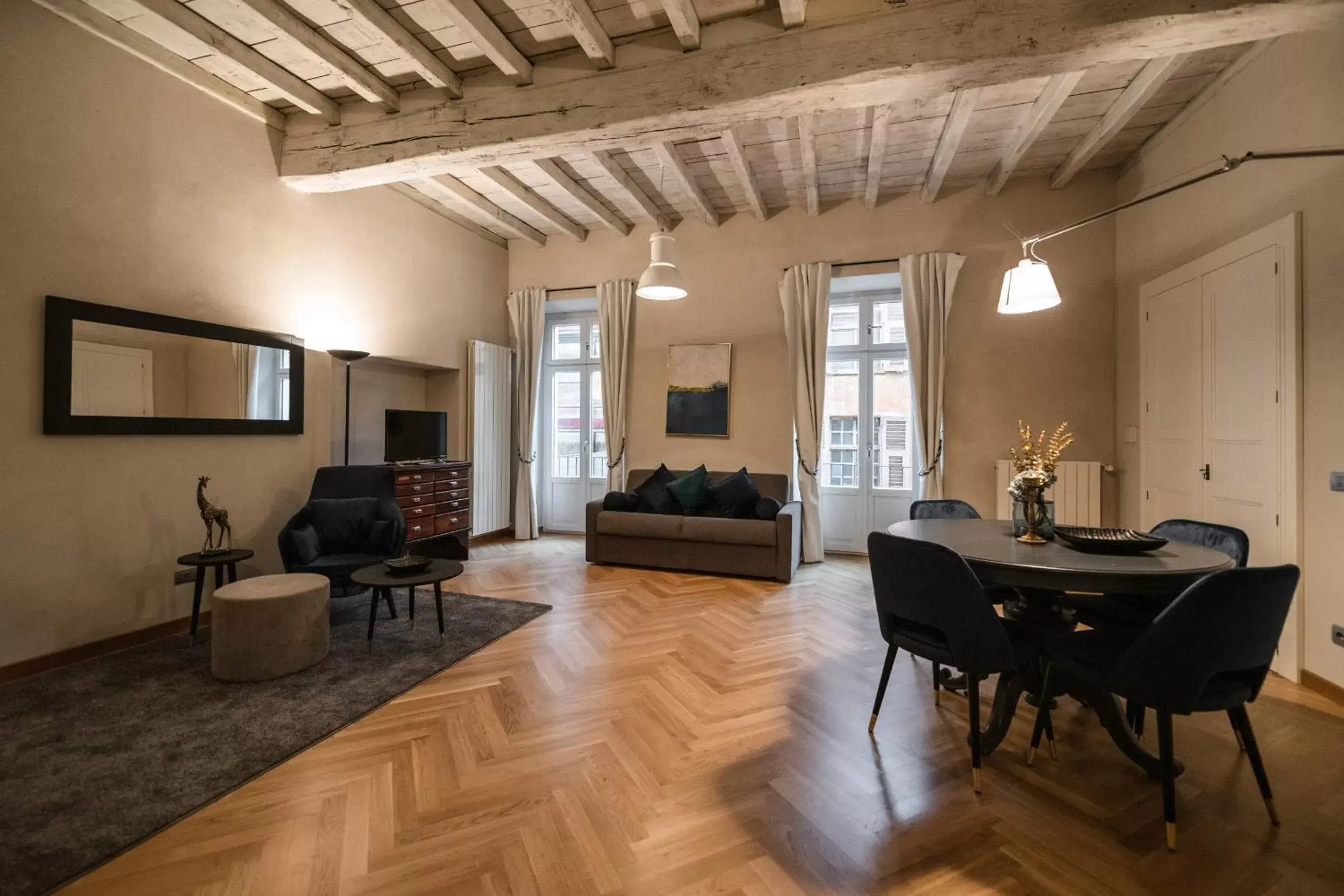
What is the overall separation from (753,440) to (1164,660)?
408 centimetres

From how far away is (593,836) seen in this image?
1.67m

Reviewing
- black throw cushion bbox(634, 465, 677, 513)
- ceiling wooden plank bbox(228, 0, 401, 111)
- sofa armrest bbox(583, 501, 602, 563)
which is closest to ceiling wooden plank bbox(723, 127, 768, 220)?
ceiling wooden plank bbox(228, 0, 401, 111)

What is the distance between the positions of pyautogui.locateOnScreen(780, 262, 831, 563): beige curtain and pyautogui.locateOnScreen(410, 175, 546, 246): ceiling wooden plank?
287cm

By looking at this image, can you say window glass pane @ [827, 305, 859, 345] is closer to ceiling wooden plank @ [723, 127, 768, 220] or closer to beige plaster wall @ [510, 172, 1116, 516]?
beige plaster wall @ [510, 172, 1116, 516]

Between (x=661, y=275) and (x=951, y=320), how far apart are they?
2801 mm

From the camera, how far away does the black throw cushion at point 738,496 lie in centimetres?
493

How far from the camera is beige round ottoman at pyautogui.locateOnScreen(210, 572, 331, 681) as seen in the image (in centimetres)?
265

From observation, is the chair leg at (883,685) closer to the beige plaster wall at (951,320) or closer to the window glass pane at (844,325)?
the beige plaster wall at (951,320)

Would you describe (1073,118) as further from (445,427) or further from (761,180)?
(445,427)

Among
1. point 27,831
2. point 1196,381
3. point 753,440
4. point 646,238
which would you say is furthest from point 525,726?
point 646,238

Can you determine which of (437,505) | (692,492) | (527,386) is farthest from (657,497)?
(527,386)

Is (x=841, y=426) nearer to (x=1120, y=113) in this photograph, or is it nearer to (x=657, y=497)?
(x=657, y=497)

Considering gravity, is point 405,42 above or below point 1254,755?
above

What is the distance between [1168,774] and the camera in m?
1.63
